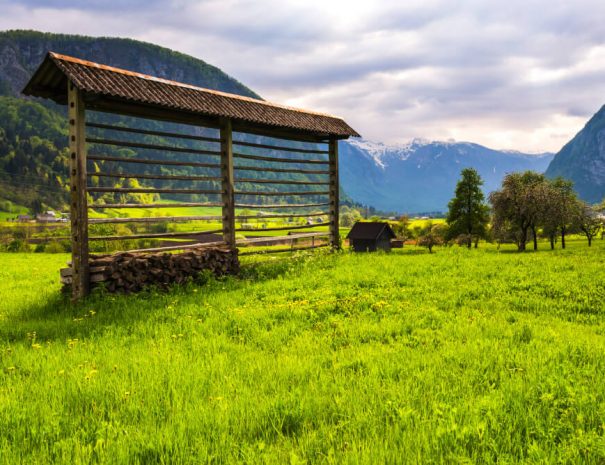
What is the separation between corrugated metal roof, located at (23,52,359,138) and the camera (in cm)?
1036

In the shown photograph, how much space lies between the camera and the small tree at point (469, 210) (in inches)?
2078

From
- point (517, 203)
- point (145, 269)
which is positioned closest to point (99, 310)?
point (145, 269)

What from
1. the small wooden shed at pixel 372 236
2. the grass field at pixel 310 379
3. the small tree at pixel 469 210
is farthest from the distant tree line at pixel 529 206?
the grass field at pixel 310 379

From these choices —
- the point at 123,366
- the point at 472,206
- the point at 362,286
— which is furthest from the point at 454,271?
the point at 472,206

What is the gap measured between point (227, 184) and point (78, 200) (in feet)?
16.4

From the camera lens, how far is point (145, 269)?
36.6 ft

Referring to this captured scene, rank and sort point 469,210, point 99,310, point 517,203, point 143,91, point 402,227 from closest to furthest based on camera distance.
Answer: point 99,310, point 143,91, point 517,203, point 469,210, point 402,227

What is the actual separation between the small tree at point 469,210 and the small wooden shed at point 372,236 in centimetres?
1092

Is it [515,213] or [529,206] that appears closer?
[529,206]

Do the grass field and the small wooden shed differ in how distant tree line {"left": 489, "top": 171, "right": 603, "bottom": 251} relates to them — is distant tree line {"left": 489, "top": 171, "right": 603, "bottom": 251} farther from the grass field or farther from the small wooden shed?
the grass field

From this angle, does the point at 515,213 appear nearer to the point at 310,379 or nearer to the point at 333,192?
the point at 333,192

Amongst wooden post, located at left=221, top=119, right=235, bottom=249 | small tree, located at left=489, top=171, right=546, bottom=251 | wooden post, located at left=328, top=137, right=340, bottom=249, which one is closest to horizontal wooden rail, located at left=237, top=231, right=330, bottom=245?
wooden post, located at left=328, top=137, right=340, bottom=249

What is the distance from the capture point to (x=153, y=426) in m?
3.76

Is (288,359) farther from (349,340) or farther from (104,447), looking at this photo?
(104,447)
